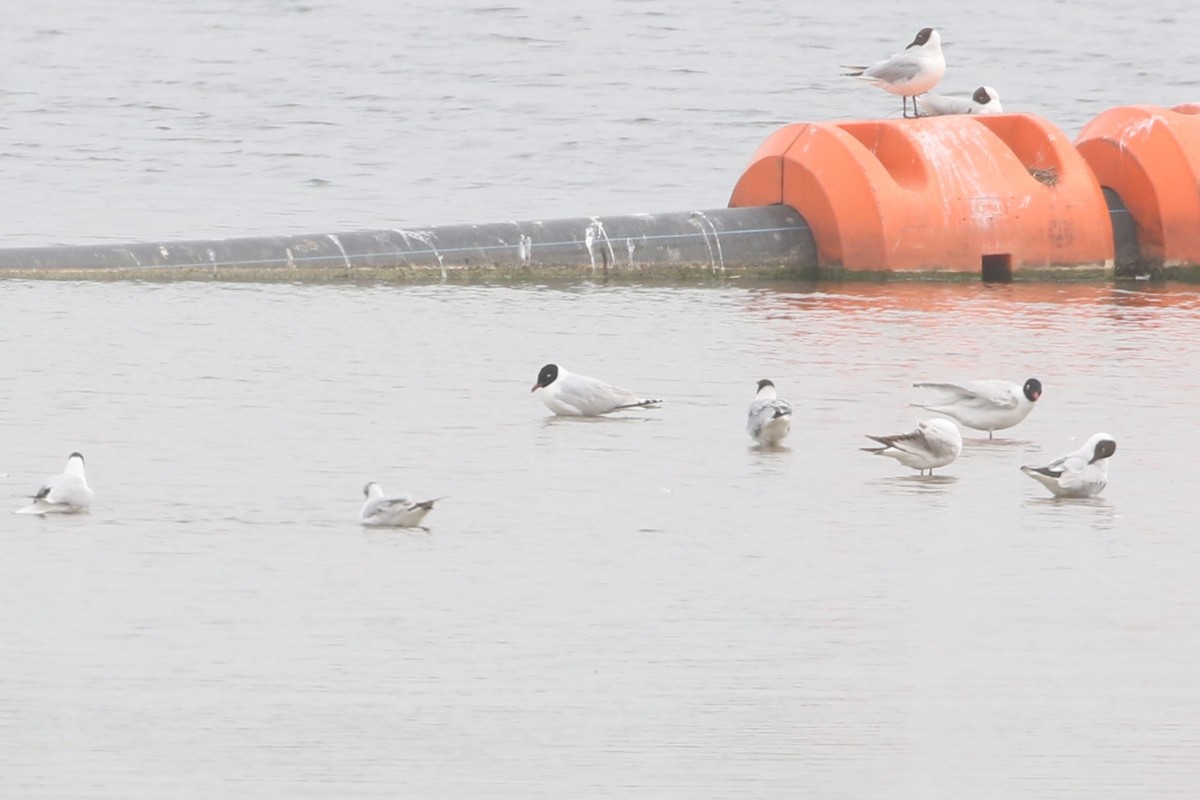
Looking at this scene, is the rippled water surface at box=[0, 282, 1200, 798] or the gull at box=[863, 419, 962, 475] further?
the gull at box=[863, 419, 962, 475]

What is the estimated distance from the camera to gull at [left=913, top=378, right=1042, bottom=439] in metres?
11.2

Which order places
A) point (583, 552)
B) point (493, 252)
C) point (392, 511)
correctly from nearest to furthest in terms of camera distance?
point (583, 552) → point (392, 511) → point (493, 252)

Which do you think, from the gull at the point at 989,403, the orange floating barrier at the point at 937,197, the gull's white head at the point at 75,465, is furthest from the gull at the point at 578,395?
the orange floating barrier at the point at 937,197

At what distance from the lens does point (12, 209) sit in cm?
2256

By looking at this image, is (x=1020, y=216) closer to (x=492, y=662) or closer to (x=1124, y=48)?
(x=492, y=662)

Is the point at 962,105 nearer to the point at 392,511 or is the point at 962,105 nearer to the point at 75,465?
the point at 392,511

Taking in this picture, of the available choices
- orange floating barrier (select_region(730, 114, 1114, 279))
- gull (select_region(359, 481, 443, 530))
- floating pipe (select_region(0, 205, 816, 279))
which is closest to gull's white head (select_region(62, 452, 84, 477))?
gull (select_region(359, 481, 443, 530))

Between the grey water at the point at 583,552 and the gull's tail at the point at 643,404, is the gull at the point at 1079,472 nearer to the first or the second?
the grey water at the point at 583,552

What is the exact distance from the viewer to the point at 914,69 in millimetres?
18156

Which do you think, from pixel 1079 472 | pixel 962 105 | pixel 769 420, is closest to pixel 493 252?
pixel 962 105

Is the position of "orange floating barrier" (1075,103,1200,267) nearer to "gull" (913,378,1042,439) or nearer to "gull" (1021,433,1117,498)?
"gull" (913,378,1042,439)

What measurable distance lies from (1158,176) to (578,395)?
26.5 feet

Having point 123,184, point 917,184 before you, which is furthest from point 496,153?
point 917,184

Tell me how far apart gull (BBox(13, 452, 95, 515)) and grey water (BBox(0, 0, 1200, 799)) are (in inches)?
4.2
